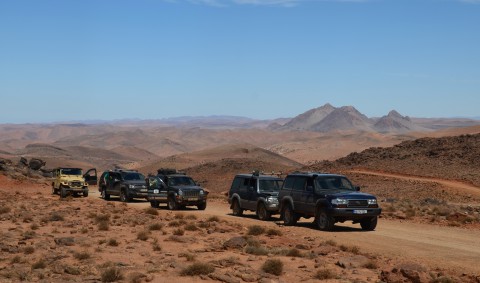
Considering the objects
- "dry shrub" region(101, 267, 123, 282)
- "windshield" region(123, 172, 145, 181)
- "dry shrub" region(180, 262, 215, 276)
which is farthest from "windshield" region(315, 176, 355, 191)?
"windshield" region(123, 172, 145, 181)

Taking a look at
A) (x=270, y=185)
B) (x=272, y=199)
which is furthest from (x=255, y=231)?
Result: (x=270, y=185)

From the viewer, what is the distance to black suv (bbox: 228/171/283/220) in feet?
90.3

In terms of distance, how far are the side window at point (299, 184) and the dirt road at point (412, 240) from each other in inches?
59.4

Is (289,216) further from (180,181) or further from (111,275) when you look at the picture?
(111,275)

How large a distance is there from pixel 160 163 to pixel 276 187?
255 ft

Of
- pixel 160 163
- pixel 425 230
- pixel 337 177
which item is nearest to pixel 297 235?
pixel 337 177

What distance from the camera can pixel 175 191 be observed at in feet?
107

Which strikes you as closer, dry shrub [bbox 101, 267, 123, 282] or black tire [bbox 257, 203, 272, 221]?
dry shrub [bbox 101, 267, 123, 282]

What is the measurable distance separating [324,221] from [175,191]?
446 inches

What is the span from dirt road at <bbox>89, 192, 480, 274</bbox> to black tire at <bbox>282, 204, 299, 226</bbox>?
31 cm

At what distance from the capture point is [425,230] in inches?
979

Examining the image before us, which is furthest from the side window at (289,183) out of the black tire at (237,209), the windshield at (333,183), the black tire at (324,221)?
the black tire at (237,209)

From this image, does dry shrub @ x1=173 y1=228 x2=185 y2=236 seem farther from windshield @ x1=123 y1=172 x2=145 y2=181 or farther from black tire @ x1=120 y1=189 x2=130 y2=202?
windshield @ x1=123 y1=172 x2=145 y2=181

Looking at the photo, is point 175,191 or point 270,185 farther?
point 175,191
